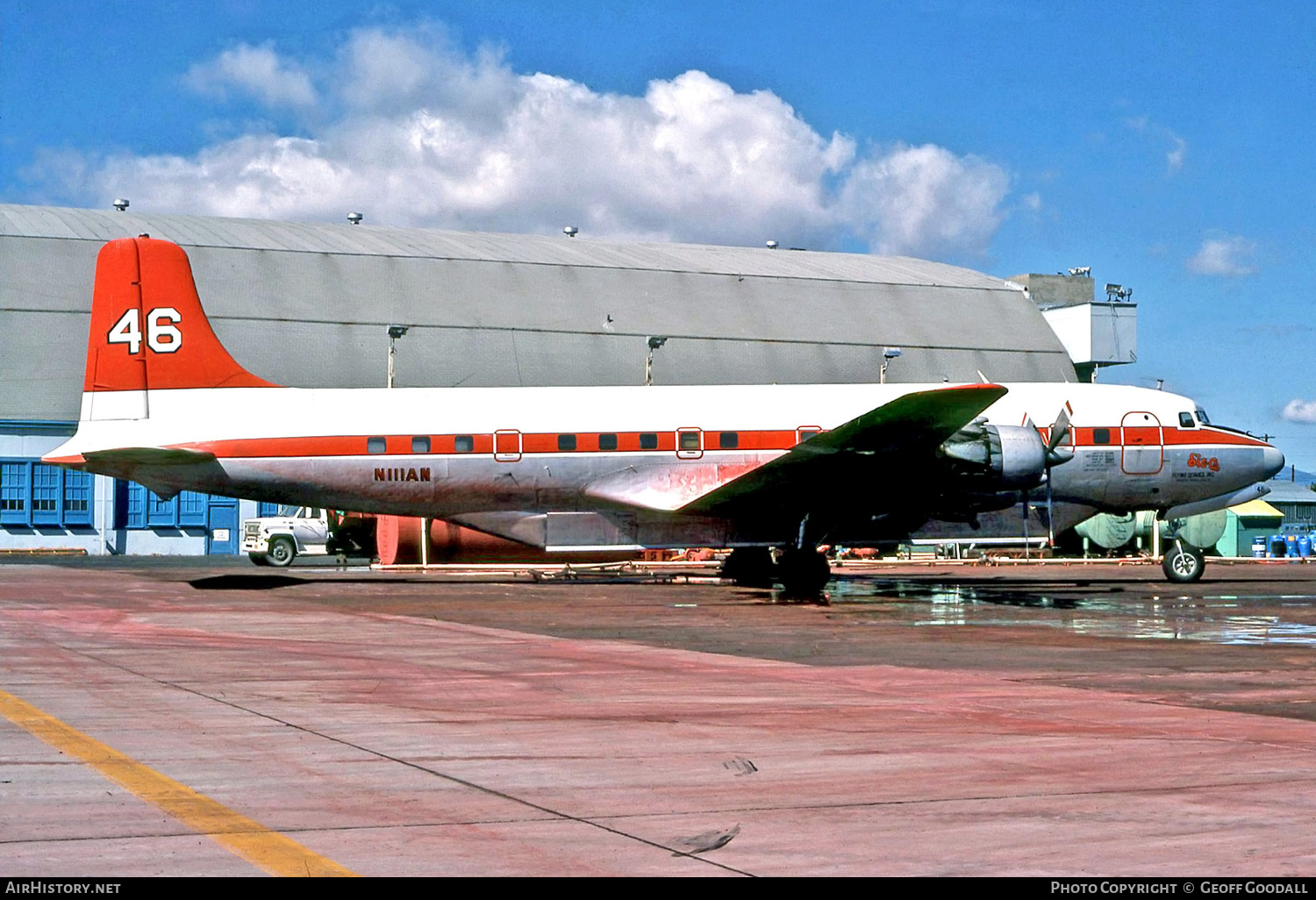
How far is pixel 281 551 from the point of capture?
143 ft

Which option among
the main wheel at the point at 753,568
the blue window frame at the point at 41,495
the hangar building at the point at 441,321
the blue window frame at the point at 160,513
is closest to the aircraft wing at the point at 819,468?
the main wheel at the point at 753,568

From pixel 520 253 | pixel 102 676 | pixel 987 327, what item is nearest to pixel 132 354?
pixel 102 676

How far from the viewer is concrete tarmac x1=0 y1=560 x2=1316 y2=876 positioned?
595 cm

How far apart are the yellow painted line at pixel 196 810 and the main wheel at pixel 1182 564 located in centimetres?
2713

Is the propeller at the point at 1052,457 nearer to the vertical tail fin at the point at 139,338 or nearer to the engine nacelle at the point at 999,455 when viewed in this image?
the engine nacelle at the point at 999,455

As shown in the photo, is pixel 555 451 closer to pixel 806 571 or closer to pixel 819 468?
pixel 819 468

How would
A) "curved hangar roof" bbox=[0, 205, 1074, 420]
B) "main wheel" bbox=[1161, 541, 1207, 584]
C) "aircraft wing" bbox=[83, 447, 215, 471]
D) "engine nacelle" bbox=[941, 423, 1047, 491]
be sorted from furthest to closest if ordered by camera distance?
"curved hangar roof" bbox=[0, 205, 1074, 420] → "main wheel" bbox=[1161, 541, 1207, 584] → "aircraft wing" bbox=[83, 447, 215, 471] → "engine nacelle" bbox=[941, 423, 1047, 491]

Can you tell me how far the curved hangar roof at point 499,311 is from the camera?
5906 centimetres

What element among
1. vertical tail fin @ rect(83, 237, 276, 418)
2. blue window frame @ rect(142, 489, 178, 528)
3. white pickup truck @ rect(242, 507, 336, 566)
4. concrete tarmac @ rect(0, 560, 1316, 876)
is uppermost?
vertical tail fin @ rect(83, 237, 276, 418)

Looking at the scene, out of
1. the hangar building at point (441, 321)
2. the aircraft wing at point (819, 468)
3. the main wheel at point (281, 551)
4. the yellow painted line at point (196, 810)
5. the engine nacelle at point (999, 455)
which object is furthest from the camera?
the hangar building at point (441, 321)

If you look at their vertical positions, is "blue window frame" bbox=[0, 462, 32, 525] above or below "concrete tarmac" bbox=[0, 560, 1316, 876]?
above

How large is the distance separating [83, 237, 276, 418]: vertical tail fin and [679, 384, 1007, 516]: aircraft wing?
10899 mm

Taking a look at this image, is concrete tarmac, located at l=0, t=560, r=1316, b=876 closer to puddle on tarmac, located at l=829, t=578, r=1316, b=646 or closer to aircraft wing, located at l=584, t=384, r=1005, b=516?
puddle on tarmac, located at l=829, t=578, r=1316, b=646

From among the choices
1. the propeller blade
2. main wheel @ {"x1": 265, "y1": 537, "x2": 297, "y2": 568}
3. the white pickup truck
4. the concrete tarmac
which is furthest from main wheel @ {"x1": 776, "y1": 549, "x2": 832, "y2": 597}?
main wheel @ {"x1": 265, "y1": 537, "x2": 297, "y2": 568}
